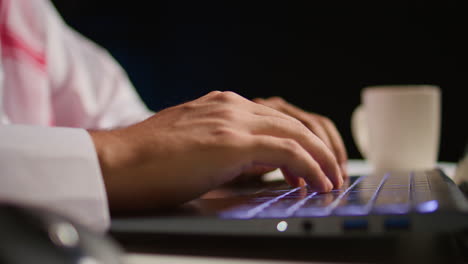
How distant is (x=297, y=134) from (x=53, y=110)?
1017mm

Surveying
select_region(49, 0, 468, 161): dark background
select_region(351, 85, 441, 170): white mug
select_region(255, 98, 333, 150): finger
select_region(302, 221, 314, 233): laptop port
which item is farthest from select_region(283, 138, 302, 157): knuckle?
select_region(49, 0, 468, 161): dark background

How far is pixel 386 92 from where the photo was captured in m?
0.94

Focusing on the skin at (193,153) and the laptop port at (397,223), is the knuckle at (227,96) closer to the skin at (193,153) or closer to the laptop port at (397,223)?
the skin at (193,153)

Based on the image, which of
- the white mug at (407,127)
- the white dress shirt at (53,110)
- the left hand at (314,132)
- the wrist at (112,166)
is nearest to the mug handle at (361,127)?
the white mug at (407,127)

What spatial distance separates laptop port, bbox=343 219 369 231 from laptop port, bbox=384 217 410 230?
0.04 ft

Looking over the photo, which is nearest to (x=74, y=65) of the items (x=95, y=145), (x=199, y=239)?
(x=95, y=145)

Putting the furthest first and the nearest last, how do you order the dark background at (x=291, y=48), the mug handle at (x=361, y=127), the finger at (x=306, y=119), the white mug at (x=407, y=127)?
the dark background at (x=291, y=48) < the mug handle at (x=361, y=127) < the white mug at (x=407, y=127) < the finger at (x=306, y=119)

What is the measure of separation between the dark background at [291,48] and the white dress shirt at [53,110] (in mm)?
471

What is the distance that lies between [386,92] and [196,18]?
4.06 feet

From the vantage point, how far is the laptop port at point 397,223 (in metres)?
0.30

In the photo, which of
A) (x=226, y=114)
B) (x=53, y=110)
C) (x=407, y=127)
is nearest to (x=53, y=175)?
(x=226, y=114)

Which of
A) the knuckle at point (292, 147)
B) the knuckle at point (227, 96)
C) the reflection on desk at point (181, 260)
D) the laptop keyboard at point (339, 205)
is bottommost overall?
the reflection on desk at point (181, 260)

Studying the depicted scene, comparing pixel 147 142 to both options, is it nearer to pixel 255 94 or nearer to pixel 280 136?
pixel 280 136

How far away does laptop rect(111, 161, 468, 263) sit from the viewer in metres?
0.30
